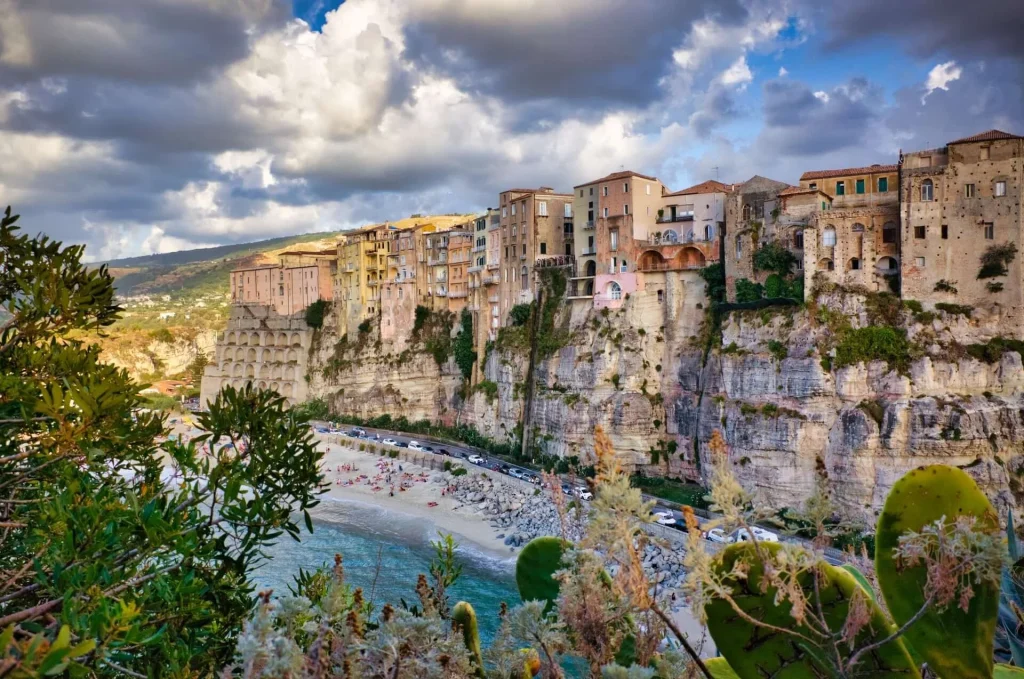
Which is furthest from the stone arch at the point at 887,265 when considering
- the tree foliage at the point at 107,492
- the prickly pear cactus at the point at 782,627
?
the prickly pear cactus at the point at 782,627

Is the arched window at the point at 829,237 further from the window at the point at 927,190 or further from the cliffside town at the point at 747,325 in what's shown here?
the window at the point at 927,190

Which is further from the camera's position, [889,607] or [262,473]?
[262,473]

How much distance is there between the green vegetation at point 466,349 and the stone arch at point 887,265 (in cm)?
2887

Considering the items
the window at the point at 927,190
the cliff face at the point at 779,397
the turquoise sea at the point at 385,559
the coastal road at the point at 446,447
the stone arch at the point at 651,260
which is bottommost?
the turquoise sea at the point at 385,559

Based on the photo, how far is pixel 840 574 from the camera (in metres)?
3.82

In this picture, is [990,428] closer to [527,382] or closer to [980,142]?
[980,142]

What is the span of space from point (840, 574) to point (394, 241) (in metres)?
62.9

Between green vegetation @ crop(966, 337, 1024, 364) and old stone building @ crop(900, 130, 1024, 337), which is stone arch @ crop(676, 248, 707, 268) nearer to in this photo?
old stone building @ crop(900, 130, 1024, 337)

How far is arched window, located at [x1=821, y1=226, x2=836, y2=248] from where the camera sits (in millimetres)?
35094

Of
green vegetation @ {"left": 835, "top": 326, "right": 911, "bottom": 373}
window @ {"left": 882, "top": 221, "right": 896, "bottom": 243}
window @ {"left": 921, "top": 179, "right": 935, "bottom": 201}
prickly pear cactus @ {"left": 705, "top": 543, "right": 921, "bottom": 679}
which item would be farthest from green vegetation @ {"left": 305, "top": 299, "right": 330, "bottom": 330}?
prickly pear cactus @ {"left": 705, "top": 543, "right": 921, "bottom": 679}

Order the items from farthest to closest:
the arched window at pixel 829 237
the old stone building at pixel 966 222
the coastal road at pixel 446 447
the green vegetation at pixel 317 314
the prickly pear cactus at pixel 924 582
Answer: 1. the green vegetation at pixel 317 314
2. the coastal road at pixel 446 447
3. the arched window at pixel 829 237
4. the old stone building at pixel 966 222
5. the prickly pear cactus at pixel 924 582

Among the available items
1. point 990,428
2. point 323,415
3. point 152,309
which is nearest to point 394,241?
point 323,415

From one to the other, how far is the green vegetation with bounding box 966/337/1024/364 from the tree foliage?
105 feet

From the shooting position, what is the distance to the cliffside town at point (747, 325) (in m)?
31.7
